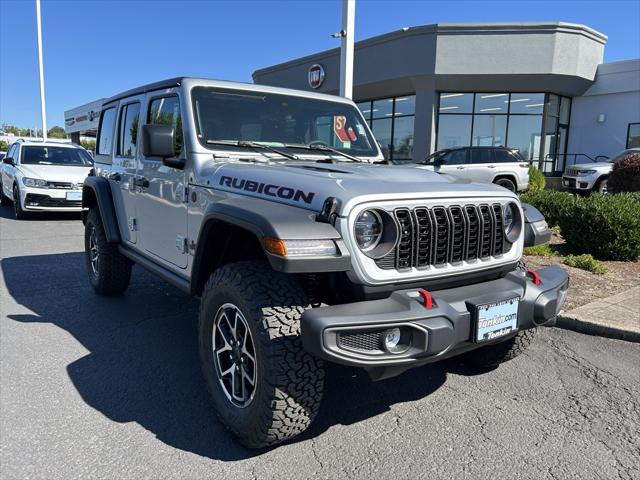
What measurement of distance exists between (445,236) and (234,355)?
4.31ft

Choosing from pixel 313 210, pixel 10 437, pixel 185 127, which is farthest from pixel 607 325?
pixel 10 437

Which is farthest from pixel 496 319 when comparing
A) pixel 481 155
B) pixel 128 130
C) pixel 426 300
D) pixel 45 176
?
pixel 481 155

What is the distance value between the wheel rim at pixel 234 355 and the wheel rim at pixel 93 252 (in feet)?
9.61

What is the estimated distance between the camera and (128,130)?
186 inches

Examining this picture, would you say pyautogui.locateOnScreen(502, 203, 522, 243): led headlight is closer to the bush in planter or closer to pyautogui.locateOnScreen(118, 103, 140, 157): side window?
pyautogui.locateOnScreen(118, 103, 140, 157): side window

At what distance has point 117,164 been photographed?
4902 millimetres

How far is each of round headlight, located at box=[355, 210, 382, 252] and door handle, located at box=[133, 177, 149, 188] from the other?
7.68 ft

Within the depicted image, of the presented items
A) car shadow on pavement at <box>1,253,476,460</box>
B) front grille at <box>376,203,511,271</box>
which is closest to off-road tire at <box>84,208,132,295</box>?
car shadow on pavement at <box>1,253,476,460</box>

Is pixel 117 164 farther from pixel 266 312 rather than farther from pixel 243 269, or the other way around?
pixel 266 312

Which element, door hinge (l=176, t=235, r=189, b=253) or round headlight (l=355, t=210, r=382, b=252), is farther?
door hinge (l=176, t=235, r=189, b=253)

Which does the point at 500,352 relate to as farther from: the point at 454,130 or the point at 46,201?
the point at 454,130

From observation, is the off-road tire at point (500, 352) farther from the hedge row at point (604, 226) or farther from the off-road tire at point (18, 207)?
the off-road tire at point (18, 207)

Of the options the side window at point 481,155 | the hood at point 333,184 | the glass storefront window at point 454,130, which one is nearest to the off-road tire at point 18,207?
Answer: the hood at point 333,184

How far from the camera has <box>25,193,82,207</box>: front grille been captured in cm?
1105
